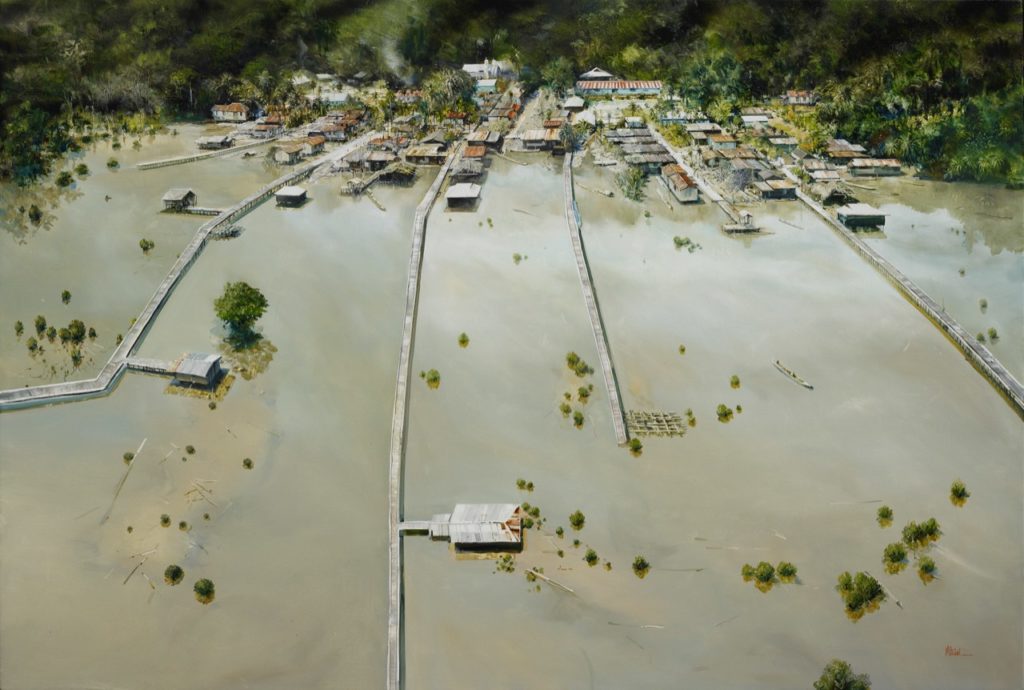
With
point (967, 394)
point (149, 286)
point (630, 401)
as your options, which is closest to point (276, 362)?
point (149, 286)

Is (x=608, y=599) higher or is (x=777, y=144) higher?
(x=777, y=144)

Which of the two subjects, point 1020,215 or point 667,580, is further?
point 1020,215

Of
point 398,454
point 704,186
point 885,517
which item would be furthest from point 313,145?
point 885,517

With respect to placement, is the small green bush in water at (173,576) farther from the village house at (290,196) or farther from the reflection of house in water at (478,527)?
the village house at (290,196)

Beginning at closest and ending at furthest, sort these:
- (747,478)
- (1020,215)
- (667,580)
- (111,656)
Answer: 1. (111,656)
2. (667,580)
3. (747,478)
4. (1020,215)

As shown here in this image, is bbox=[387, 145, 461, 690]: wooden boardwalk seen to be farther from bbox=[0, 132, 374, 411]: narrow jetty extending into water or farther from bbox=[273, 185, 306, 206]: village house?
bbox=[0, 132, 374, 411]: narrow jetty extending into water

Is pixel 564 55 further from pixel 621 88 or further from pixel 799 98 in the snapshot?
pixel 799 98

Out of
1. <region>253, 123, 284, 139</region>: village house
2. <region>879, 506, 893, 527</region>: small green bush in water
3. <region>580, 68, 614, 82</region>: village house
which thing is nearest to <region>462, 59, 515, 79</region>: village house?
<region>580, 68, 614, 82</region>: village house

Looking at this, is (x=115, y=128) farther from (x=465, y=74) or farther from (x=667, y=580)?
(x=667, y=580)
